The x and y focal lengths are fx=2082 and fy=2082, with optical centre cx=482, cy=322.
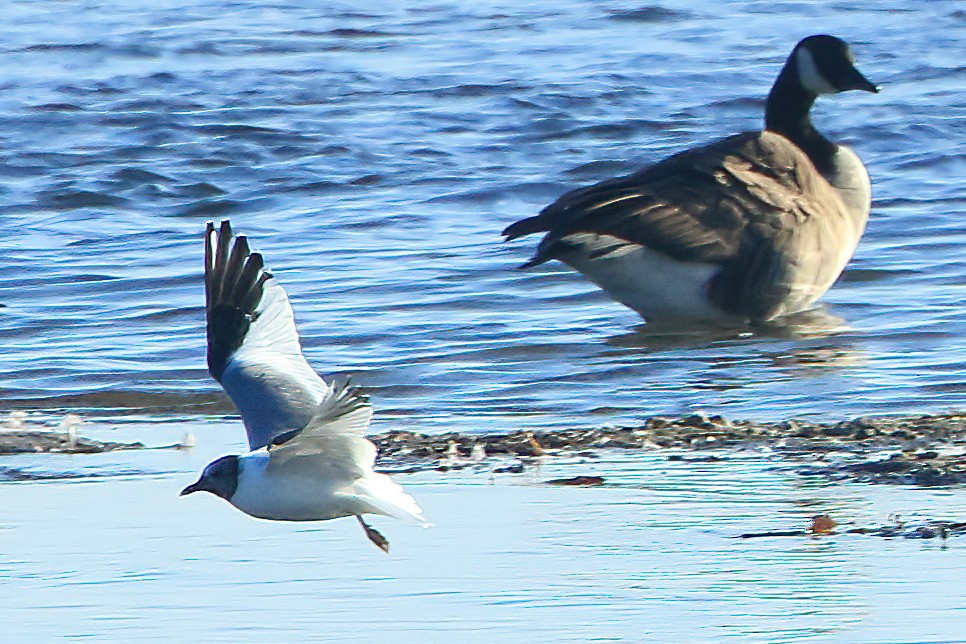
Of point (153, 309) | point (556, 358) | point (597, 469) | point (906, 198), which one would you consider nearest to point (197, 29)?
point (906, 198)

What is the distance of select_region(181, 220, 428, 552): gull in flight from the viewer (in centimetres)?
491

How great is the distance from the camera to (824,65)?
35.2 feet

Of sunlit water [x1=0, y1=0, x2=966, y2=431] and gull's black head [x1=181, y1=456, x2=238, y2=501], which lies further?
sunlit water [x1=0, y1=0, x2=966, y2=431]

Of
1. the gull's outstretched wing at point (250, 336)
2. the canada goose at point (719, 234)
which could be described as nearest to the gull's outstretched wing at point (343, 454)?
the gull's outstretched wing at point (250, 336)

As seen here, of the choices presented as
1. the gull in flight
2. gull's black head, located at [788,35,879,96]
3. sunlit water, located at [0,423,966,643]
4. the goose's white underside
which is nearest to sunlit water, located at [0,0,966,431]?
the goose's white underside

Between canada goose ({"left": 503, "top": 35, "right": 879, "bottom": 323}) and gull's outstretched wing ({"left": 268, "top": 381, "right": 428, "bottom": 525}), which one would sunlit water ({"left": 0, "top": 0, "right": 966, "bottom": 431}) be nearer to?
canada goose ({"left": 503, "top": 35, "right": 879, "bottom": 323})

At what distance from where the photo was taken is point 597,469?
248 inches

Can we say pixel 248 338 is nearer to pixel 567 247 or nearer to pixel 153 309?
pixel 567 247

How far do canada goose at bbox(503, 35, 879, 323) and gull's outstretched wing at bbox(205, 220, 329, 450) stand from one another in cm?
311

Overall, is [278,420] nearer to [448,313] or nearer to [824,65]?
[448,313]

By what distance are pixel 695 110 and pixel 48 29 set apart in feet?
25.5

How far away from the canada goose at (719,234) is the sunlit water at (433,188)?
240 mm

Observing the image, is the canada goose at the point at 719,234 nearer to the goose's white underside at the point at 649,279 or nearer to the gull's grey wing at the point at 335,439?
the goose's white underside at the point at 649,279

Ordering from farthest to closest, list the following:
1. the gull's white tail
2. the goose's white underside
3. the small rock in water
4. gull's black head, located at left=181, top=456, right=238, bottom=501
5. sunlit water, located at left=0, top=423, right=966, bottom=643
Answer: the goose's white underside
the small rock in water
gull's black head, located at left=181, top=456, right=238, bottom=501
the gull's white tail
sunlit water, located at left=0, top=423, right=966, bottom=643
